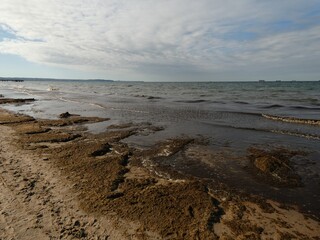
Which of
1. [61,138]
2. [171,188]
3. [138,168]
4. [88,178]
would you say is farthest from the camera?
[61,138]

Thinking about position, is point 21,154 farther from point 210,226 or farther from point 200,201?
point 210,226

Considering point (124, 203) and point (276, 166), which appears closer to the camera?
point (124, 203)

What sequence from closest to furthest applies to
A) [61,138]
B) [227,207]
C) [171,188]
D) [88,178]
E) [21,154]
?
[227,207], [171,188], [88,178], [21,154], [61,138]

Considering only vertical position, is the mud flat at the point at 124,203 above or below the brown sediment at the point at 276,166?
above

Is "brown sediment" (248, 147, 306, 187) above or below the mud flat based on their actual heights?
below

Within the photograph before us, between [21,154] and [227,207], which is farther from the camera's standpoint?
[21,154]

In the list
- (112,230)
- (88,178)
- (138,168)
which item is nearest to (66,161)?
(88,178)

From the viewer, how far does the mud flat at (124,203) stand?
5.90 meters

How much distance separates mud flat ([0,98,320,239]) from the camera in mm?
5898

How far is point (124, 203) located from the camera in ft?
23.0

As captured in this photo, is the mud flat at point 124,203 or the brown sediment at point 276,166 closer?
the mud flat at point 124,203

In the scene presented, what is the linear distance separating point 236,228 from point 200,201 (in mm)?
1357

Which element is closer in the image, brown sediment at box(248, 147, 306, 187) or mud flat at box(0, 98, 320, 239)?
mud flat at box(0, 98, 320, 239)

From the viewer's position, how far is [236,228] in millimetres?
6094
